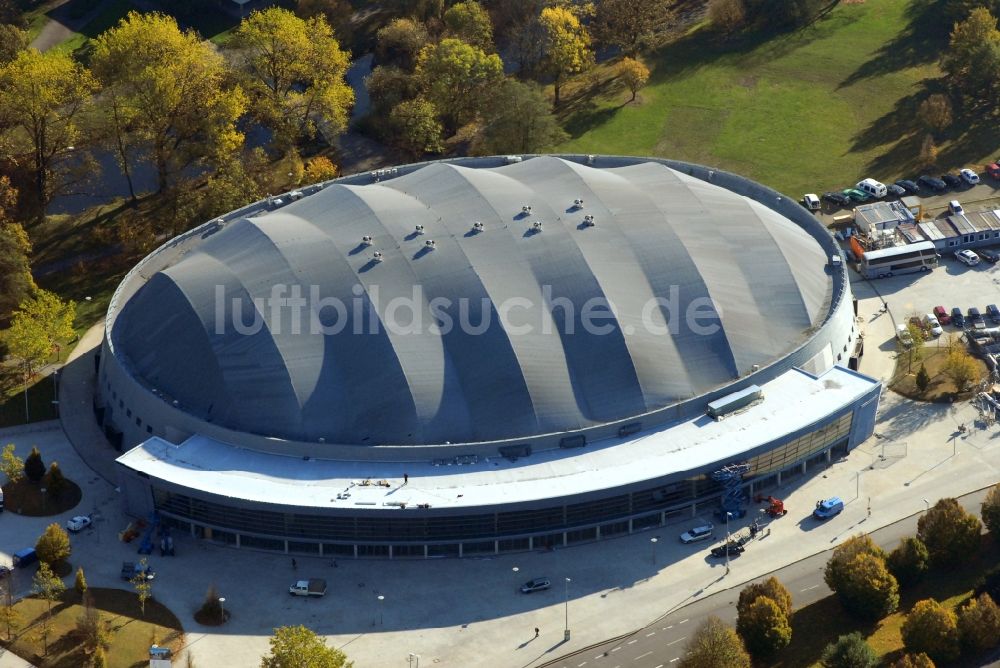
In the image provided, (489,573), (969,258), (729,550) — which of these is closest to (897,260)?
(969,258)

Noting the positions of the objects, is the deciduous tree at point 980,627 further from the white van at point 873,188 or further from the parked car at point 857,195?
the white van at point 873,188

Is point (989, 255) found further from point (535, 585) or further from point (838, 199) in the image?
point (535, 585)

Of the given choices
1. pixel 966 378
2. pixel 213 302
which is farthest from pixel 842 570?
pixel 213 302

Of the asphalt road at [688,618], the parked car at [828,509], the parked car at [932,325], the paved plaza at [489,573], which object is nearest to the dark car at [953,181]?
the parked car at [932,325]

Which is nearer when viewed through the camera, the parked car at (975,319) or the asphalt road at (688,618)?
the asphalt road at (688,618)

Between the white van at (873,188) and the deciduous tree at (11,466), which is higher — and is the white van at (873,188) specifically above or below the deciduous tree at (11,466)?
below

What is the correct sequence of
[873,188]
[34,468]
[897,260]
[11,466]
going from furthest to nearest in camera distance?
[873,188], [897,260], [34,468], [11,466]
